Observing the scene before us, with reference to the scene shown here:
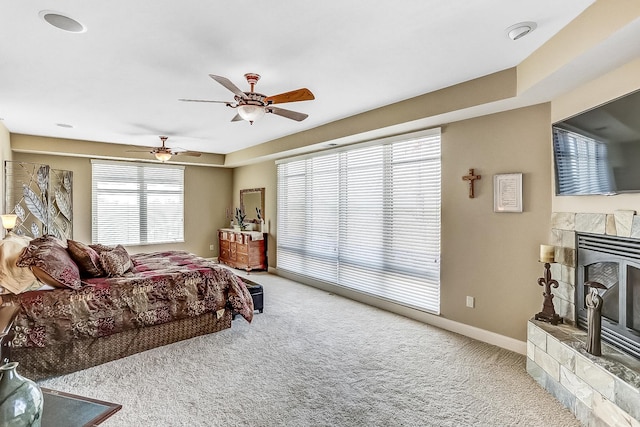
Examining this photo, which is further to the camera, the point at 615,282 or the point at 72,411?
the point at 615,282

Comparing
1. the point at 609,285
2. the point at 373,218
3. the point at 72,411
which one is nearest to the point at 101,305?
the point at 72,411

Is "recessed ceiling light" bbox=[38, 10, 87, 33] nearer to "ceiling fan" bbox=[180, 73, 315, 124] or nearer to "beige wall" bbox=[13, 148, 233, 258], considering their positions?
"ceiling fan" bbox=[180, 73, 315, 124]

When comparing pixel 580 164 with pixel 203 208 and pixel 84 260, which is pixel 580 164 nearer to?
pixel 84 260

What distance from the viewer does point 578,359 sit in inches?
88.6

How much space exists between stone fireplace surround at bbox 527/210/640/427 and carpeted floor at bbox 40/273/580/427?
0.55 feet

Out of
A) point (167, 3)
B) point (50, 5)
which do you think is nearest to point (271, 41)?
point (167, 3)

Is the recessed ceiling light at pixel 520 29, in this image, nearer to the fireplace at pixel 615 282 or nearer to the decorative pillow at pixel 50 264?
the fireplace at pixel 615 282

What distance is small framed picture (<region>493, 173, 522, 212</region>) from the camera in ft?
10.7

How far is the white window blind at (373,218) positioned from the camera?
4.08 m

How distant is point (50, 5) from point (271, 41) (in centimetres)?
140

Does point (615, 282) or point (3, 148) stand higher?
point (3, 148)

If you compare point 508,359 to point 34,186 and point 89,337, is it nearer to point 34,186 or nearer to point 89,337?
point 89,337

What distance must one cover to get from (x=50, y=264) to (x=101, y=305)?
543 mm

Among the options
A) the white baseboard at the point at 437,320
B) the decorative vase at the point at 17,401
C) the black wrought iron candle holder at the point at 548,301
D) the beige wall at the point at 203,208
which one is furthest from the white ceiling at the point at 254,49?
the beige wall at the point at 203,208
